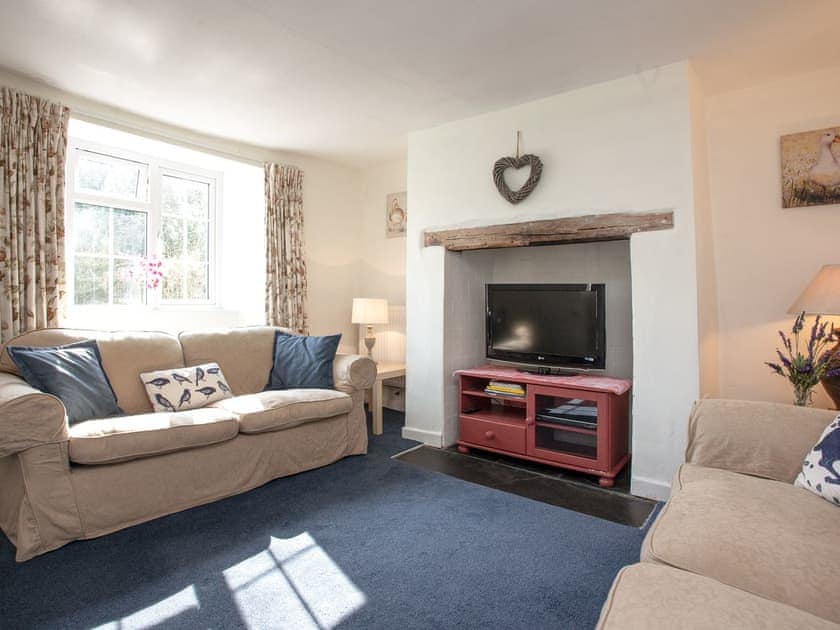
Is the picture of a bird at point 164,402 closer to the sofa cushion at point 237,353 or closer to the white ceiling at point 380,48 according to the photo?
the sofa cushion at point 237,353

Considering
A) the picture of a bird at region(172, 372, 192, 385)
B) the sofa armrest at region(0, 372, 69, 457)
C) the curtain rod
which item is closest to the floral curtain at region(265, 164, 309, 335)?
the curtain rod

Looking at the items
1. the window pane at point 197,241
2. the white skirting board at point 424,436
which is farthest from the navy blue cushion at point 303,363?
the window pane at point 197,241

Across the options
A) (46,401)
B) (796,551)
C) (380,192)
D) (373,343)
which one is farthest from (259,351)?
(796,551)

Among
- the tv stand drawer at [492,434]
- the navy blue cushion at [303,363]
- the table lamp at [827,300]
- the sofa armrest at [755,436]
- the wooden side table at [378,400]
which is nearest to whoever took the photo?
the sofa armrest at [755,436]

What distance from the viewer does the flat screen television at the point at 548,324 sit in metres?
3.16

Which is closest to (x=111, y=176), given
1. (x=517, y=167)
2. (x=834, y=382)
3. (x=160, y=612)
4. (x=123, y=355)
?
(x=123, y=355)

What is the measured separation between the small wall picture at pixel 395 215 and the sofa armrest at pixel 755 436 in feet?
10.5

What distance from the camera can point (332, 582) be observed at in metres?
1.86

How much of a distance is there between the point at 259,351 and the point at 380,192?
214 centimetres

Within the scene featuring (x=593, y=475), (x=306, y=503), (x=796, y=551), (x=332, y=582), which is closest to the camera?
(x=796, y=551)

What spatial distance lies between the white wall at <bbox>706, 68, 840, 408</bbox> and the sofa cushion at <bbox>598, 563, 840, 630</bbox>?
232 cm

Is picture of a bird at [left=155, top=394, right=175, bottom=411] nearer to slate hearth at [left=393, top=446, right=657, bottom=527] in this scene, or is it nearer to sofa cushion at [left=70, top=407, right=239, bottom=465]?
sofa cushion at [left=70, top=407, right=239, bottom=465]

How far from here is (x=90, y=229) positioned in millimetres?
3527

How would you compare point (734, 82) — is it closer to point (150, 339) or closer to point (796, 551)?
point (796, 551)
